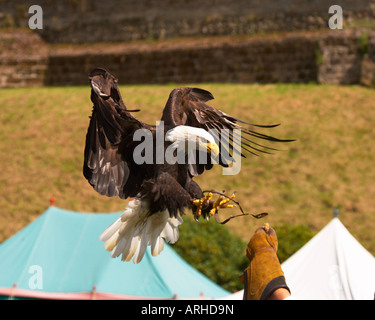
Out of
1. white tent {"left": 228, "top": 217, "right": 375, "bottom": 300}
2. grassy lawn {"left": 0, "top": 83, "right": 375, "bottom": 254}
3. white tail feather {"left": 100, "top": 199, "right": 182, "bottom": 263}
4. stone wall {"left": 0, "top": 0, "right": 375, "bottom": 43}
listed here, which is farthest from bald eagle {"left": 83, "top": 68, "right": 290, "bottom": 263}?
stone wall {"left": 0, "top": 0, "right": 375, "bottom": 43}

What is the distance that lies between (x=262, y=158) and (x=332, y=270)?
320 inches

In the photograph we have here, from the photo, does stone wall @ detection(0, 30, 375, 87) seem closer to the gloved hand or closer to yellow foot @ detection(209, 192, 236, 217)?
yellow foot @ detection(209, 192, 236, 217)

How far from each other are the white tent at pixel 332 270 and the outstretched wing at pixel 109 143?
10.3ft

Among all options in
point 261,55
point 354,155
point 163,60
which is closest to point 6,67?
point 163,60

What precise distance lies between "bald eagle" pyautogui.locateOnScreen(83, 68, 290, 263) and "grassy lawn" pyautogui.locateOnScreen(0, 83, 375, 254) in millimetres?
8125

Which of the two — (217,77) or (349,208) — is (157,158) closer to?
(349,208)

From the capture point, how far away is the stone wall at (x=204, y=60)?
19.7 meters

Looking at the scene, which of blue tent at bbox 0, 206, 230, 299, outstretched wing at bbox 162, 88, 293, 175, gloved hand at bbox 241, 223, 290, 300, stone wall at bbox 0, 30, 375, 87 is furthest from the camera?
stone wall at bbox 0, 30, 375, 87

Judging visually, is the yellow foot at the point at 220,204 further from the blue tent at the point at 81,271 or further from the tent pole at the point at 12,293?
the tent pole at the point at 12,293

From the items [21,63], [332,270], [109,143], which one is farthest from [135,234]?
[21,63]

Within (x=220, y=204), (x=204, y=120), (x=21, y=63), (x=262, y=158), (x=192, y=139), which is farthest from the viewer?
(x=21, y=63)

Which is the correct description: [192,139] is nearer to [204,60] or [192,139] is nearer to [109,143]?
[109,143]

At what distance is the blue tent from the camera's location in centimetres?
888

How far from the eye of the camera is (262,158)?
16016mm
